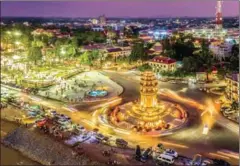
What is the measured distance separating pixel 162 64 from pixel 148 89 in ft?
24.4

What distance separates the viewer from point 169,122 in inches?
387

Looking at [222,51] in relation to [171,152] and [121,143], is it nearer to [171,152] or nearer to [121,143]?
[121,143]

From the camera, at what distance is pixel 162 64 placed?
17.3 m

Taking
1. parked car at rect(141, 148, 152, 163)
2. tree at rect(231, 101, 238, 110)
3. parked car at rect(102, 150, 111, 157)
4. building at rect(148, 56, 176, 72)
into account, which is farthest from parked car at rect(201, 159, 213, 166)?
building at rect(148, 56, 176, 72)

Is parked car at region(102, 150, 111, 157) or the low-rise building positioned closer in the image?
parked car at region(102, 150, 111, 157)

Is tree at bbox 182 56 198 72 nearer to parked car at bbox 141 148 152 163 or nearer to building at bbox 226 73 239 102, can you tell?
building at bbox 226 73 239 102

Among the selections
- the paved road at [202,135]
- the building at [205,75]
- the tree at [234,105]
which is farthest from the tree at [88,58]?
the tree at [234,105]

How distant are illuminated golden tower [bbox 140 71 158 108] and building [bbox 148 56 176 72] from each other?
691cm

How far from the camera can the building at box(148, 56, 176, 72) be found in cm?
1706

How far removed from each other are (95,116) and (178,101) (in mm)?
3283

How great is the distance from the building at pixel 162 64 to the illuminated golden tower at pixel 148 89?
22.7 ft

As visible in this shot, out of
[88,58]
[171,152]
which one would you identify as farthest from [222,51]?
[171,152]

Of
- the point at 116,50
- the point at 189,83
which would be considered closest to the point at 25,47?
the point at 116,50

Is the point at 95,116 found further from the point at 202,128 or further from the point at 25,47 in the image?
the point at 25,47
